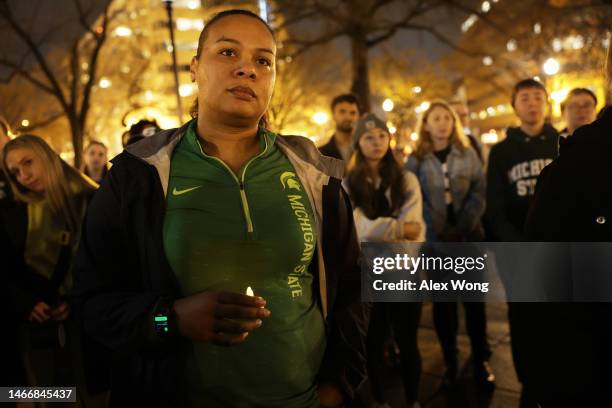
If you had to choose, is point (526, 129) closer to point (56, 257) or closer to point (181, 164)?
point (181, 164)

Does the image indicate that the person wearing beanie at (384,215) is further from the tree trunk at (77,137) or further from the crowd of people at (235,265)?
the tree trunk at (77,137)

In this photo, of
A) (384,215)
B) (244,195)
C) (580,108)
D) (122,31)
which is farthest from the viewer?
(122,31)

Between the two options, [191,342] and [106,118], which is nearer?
[191,342]

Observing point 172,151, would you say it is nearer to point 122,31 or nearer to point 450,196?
point 450,196

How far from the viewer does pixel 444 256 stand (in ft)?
8.96

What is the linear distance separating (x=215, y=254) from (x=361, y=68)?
12.6 m

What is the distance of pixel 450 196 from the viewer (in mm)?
4434

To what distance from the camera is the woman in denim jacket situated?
417 cm

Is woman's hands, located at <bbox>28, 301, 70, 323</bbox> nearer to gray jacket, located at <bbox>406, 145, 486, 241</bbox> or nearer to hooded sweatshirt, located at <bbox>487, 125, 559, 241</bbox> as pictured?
gray jacket, located at <bbox>406, 145, 486, 241</bbox>

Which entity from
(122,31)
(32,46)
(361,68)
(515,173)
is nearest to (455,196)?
(515,173)

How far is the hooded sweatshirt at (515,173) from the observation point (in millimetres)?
4059

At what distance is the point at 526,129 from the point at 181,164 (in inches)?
143

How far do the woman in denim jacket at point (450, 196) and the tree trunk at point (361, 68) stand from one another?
863 centimetres

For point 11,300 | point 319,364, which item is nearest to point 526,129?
point 319,364
